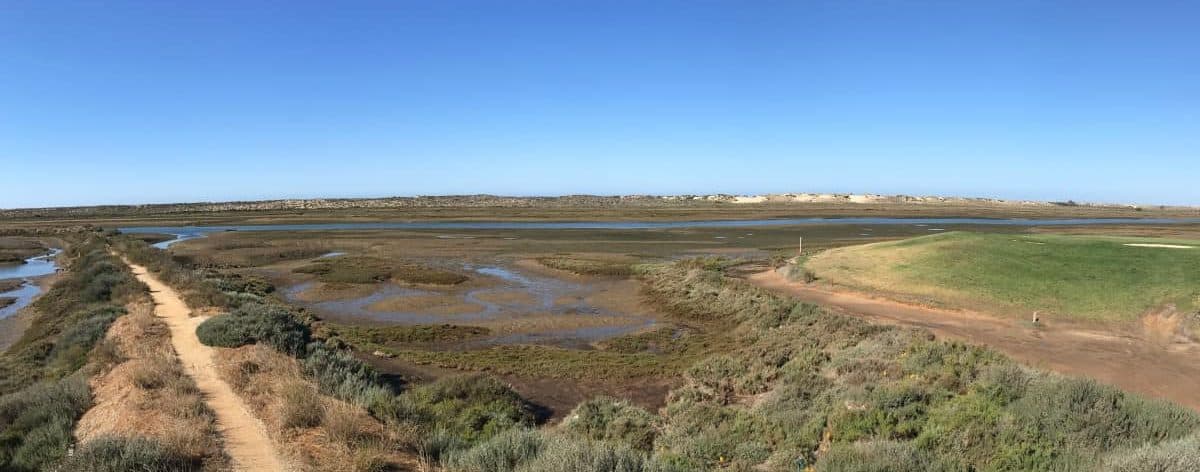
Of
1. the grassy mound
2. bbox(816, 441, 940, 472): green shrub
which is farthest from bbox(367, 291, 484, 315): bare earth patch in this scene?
bbox(816, 441, 940, 472): green shrub

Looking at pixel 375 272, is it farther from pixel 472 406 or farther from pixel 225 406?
pixel 225 406

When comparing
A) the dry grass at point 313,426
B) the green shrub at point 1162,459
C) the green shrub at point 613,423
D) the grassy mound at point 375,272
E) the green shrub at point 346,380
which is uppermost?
the green shrub at point 1162,459

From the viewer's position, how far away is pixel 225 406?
30.4 ft

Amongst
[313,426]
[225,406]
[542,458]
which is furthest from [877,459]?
[225,406]

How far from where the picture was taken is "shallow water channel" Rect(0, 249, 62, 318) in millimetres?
26734

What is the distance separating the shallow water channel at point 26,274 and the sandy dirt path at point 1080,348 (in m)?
35.1

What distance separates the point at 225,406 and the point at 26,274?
136 feet

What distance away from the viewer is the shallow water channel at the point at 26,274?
26.7m

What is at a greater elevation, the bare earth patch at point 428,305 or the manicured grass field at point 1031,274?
the manicured grass field at point 1031,274

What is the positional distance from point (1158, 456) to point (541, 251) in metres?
42.3

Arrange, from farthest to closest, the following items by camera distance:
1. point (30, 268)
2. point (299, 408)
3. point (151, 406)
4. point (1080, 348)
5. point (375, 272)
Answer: point (30, 268), point (375, 272), point (1080, 348), point (151, 406), point (299, 408)

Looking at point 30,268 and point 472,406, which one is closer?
point 472,406

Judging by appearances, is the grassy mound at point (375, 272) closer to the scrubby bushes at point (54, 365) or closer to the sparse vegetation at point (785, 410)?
Answer: the scrubby bushes at point (54, 365)

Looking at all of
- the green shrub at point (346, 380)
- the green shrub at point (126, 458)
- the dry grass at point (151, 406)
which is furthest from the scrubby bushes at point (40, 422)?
the green shrub at point (346, 380)
